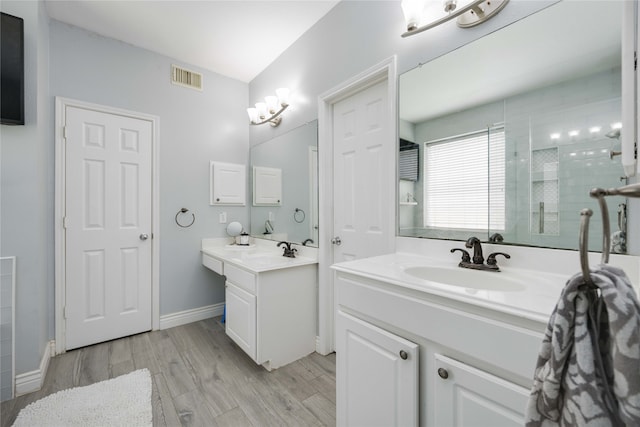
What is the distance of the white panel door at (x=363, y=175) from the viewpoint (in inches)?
67.3

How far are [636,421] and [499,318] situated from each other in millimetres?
378

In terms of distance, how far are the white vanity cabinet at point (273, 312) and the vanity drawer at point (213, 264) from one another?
222mm

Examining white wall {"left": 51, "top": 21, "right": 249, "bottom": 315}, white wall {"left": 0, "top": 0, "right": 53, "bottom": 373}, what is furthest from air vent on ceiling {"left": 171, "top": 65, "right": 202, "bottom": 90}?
white wall {"left": 0, "top": 0, "right": 53, "bottom": 373}

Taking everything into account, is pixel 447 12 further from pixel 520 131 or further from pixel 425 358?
pixel 425 358

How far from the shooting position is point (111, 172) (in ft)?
7.66

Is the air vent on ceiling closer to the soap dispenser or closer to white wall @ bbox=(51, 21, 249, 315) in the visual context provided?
white wall @ bbox=(51, 21, 249, 315)

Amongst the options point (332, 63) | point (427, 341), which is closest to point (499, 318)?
point (427, 341)

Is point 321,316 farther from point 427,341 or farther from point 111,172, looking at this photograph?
point 111,172

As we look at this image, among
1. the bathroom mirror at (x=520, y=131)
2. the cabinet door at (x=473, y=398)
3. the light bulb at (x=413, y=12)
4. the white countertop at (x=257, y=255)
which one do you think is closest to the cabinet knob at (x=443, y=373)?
the cabinet door at (x=473, y=398)

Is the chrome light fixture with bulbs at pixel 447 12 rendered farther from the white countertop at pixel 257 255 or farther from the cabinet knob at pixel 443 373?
the white countertop at pixel 257 255

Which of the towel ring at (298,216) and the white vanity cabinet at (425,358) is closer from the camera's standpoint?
the white vanity cabinet at (425,358)

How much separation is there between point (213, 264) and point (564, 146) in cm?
258

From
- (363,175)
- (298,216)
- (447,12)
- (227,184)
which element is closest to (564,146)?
(447,12)

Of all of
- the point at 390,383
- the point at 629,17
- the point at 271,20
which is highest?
the point at 271,20
